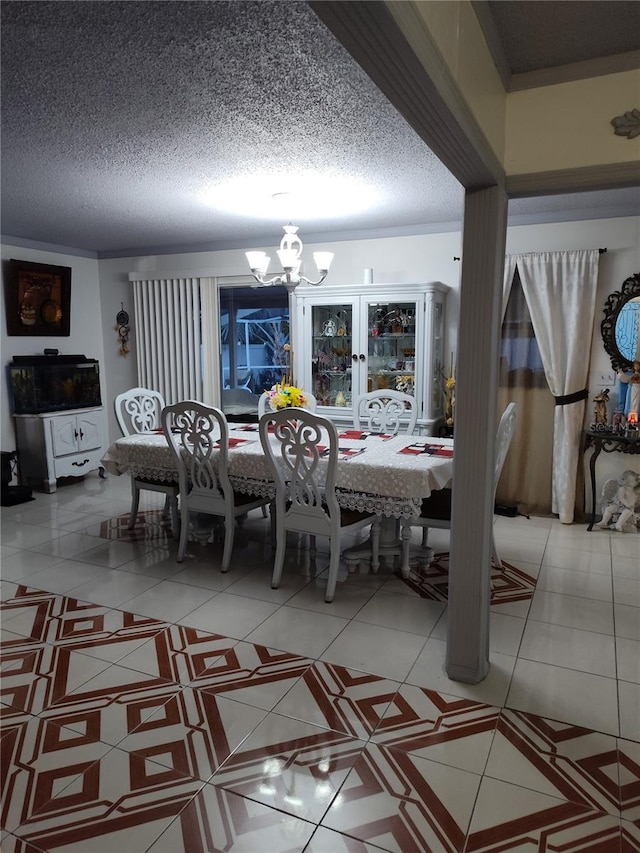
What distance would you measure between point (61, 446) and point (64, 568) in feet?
7.05

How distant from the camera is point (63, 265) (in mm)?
5777

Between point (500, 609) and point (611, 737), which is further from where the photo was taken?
point (500, 609)

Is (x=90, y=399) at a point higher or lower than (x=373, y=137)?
lower

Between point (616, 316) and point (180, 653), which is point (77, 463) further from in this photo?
point (616, 316)

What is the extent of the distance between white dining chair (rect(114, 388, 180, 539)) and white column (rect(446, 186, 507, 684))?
2.15 meters

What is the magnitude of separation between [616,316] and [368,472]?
2.46 m

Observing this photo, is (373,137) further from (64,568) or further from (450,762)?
(64,568)

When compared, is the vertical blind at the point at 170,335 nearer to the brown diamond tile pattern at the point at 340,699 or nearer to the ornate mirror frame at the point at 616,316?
the ornate mirror frame at the point at 616,316

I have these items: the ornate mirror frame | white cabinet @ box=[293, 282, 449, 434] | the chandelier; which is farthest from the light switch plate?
the chandelier

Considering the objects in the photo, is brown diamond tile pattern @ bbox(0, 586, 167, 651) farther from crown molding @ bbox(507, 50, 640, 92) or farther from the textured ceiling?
crown molding @ bbox(507, 50, 640, 92)

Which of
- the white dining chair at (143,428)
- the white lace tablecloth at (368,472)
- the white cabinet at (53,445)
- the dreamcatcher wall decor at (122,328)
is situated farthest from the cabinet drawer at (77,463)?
the white lace tablecloth at (368,472)

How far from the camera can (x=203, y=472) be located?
3432mm

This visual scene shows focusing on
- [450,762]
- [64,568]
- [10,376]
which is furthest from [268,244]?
[450,762]

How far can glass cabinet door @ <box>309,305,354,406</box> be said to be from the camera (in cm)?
498
